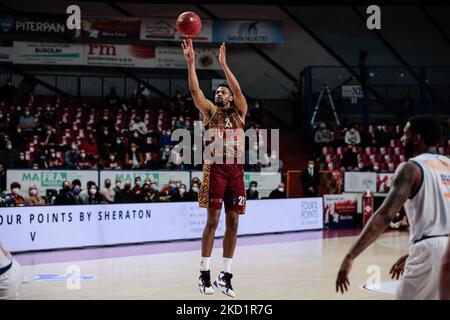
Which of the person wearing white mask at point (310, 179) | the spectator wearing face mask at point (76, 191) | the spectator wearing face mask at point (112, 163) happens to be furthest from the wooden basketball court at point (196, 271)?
the spectator wearing face mask at point (112, 163)

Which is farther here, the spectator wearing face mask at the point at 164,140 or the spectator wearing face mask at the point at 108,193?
the spectator wearing face mask at the point at 164,140

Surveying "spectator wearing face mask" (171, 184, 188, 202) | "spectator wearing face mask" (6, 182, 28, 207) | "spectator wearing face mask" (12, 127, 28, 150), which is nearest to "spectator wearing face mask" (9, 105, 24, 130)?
"spectator wearing face mask" (12, 127, 28, 150)

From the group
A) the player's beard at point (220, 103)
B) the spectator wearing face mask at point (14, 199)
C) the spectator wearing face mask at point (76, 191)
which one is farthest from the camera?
the spectator wearing face mask at point (76, 191)

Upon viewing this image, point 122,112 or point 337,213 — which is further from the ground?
point 122,112

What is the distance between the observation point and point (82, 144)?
2339 centimetres

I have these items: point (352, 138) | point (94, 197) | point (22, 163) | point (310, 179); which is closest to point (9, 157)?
point (22, 163)

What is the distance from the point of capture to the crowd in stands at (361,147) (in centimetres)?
2406

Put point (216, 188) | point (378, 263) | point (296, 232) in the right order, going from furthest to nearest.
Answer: point (296, 232) < point (378, 263) < point (216, 188)

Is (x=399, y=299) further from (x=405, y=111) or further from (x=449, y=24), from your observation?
(x=449, y=24)

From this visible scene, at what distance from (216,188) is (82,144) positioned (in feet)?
51.4

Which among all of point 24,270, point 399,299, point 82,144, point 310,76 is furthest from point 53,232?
point 310,76

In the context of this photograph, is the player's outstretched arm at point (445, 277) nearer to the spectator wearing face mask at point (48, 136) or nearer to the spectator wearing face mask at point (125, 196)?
the spectator wearing face mask at point (125, 196)

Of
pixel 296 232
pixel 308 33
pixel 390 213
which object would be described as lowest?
pixel 296 232

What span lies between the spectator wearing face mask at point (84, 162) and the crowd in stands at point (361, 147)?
755 centimetres
